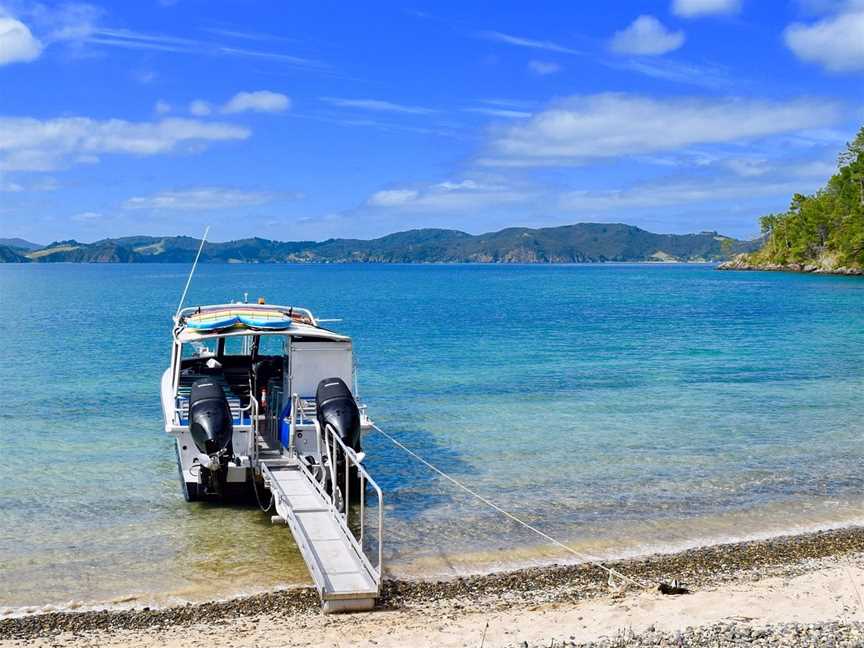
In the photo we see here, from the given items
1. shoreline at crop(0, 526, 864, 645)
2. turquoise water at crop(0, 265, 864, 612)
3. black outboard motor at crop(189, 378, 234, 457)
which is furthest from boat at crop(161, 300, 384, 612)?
shoreline at crop(0, 526, 864, 645)

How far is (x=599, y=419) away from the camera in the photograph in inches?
860

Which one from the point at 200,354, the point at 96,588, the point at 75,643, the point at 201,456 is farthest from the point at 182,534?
the point at 200,354

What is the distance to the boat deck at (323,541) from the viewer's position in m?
9.89

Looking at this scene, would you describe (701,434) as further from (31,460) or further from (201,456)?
(31,460)

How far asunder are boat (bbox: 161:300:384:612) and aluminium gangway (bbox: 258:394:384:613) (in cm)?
2

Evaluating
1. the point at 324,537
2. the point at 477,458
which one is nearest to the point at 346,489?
the point at 324,537

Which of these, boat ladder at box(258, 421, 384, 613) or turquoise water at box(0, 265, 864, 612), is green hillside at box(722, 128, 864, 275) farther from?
boat ladder at box(258, 421, 384, 613)

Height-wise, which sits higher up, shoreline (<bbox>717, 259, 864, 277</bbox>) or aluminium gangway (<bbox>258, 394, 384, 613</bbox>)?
shoreline (<bbox>717, 259, 864, 277</bbox>)

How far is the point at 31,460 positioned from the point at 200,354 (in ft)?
14.3

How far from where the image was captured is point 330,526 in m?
11.8

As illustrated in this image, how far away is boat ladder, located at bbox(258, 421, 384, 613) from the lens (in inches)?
392

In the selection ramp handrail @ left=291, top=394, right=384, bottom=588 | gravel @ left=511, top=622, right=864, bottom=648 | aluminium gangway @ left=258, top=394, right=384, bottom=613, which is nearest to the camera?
gravel @ left=511, top=622, right=864, bottom=648

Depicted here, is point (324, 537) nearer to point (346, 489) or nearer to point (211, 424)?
point (346, 489)

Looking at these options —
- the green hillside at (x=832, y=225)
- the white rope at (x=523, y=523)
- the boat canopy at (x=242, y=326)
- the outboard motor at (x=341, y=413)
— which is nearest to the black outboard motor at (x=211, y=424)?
the outboard motor at (x=341, y=413)
